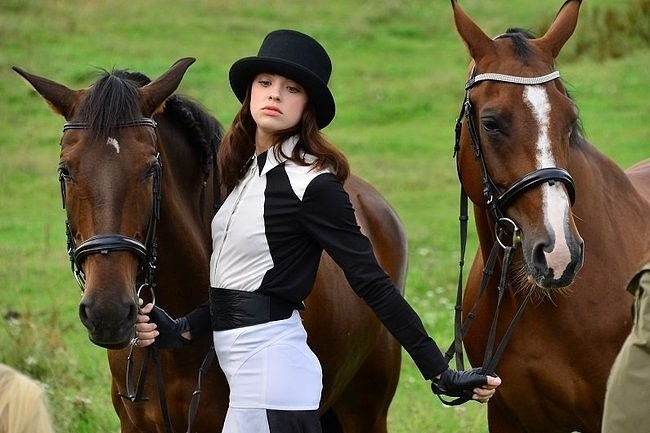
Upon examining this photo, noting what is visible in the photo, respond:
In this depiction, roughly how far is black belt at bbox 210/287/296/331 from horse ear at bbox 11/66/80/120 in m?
0.80

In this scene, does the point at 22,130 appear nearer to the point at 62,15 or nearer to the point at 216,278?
the point at 62,15

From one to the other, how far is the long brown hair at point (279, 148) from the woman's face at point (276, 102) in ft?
0.13

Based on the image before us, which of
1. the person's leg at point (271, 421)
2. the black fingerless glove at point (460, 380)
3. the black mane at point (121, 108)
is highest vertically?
the black mane at point (121, 108)

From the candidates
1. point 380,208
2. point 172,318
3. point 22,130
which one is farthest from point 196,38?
point 172,318

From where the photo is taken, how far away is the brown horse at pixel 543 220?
173 inches

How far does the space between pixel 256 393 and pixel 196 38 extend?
665 inches

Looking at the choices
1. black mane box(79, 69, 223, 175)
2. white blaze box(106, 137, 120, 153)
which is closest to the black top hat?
black mane box(79, 69, 223, 175)

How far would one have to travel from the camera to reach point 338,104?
1731cm

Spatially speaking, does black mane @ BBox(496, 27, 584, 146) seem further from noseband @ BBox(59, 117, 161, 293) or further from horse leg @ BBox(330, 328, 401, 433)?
horse leg @ BBox(330, 328, 401, 433)

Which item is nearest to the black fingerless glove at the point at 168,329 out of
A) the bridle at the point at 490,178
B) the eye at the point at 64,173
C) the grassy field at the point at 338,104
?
the eye at the point at 64,173

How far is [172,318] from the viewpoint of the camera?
14.7ft

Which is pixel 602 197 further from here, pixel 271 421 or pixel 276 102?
pixel 271 421

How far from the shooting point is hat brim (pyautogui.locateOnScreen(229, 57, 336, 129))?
4062mm

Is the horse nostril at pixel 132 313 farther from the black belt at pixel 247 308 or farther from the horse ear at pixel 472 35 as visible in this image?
the horse ear at pixel 472 35
